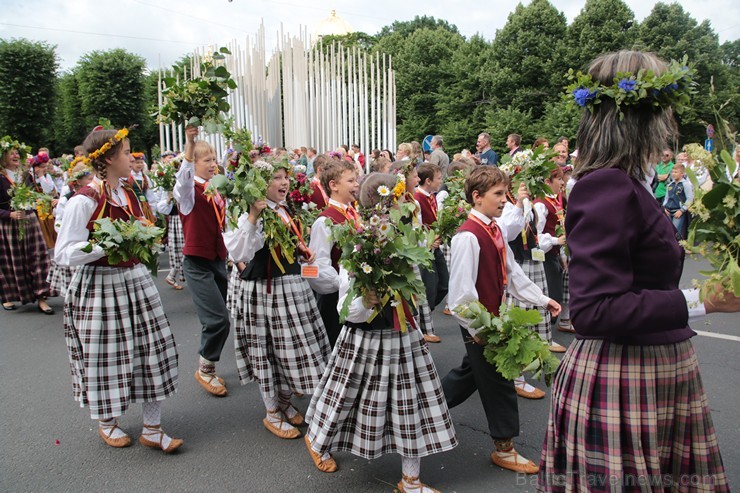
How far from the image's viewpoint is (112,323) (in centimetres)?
388

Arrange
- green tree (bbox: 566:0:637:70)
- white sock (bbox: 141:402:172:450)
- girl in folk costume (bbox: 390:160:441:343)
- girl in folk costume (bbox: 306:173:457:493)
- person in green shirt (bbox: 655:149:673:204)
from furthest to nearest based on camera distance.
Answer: green tree (bbox: 566:0:637:70)
person in green shirt (bbox: 655:149:673:204)
girl in folk costume (bbox: 390:160:441:343)
white sock (bbox: 141:402:172:450)
girl in folk costume (bbox: 306:173:457:493)

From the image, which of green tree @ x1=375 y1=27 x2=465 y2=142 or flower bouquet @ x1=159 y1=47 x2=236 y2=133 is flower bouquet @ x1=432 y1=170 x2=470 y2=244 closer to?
flower bouquet @ x1=159 y1=47 x2=236 y2=133

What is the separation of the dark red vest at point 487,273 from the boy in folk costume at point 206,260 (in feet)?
7.89

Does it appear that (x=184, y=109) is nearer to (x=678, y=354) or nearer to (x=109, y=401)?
(x=109, y=401)

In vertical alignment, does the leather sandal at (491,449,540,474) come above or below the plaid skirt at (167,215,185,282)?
below

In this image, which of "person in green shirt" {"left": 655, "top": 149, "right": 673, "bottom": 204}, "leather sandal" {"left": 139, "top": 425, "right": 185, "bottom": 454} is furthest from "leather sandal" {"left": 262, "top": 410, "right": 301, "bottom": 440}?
"person in green shirt" {"left": 655, "top": 149, "right": 673, "bottom": 204}

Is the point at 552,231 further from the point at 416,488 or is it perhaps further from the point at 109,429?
the point at 109,429

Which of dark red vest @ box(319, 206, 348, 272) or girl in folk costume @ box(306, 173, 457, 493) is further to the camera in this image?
dark red vest @ box(319, 206, 348, 272)

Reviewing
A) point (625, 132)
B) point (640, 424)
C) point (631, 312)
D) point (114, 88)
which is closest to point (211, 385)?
point (640, 424)

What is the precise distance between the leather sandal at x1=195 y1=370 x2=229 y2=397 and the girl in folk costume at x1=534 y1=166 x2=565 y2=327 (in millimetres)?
3653

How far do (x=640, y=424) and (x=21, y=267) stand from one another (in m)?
9.09

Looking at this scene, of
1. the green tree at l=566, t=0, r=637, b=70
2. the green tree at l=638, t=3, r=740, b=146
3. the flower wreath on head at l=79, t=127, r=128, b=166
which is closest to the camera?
the flower wreath on head at l=79, t=127, r=128, b=166

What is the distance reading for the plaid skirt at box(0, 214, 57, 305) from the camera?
8.33 m

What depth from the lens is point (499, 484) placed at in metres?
3.48
